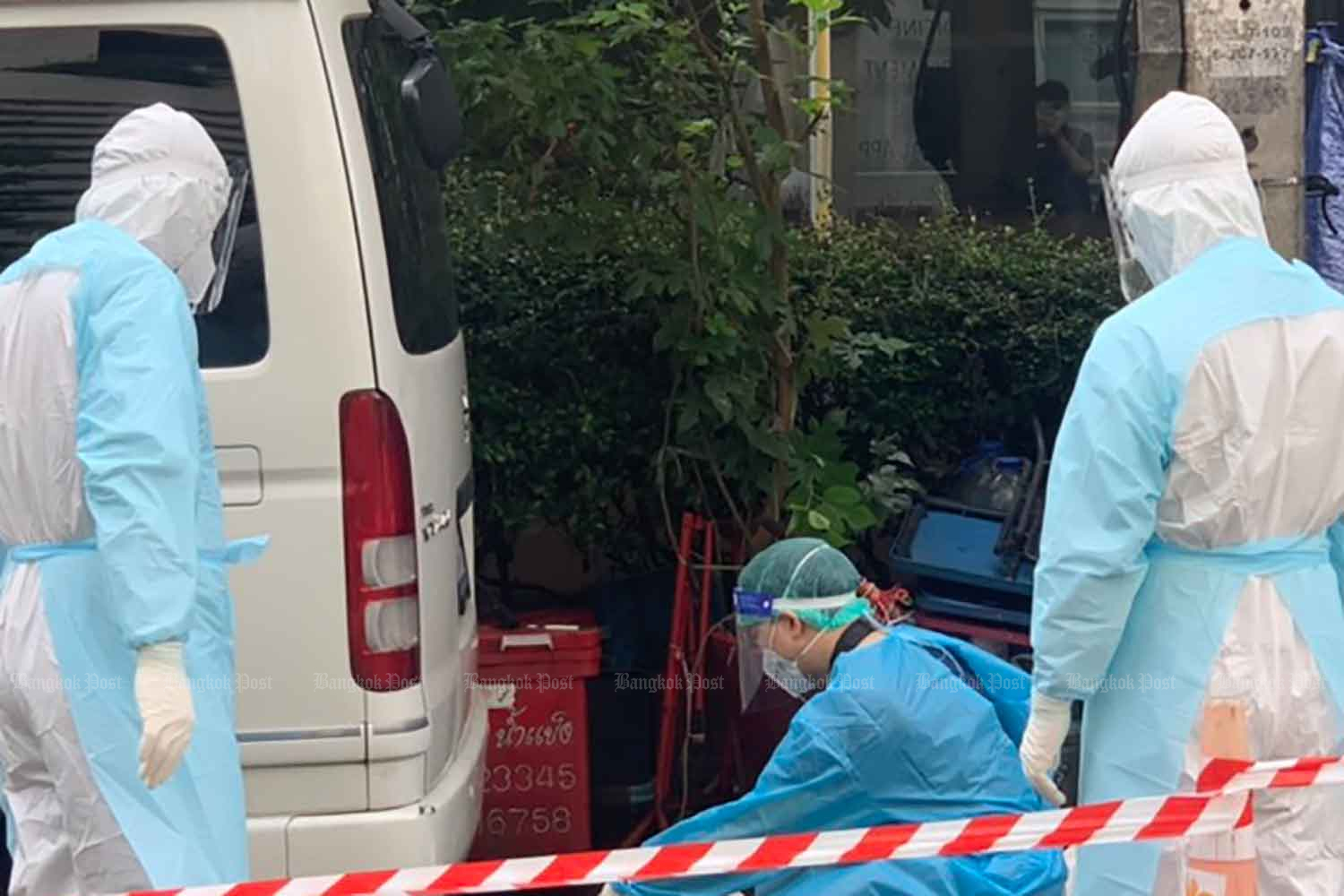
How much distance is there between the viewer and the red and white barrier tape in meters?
3.05

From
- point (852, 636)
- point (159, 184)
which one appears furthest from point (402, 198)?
point (852, 636)

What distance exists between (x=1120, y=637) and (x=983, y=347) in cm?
289

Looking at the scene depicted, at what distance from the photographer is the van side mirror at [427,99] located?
3.98 m

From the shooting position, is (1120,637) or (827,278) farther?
(827,278)

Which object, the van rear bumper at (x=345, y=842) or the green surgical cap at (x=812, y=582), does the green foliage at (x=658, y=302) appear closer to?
the green surgical cap at (x=812, y=582)

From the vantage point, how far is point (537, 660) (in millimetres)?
5059

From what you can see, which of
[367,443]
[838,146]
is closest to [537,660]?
[367,443]

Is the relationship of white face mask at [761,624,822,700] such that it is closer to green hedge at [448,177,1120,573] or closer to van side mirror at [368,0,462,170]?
van side mirror at [368,0,462,170]

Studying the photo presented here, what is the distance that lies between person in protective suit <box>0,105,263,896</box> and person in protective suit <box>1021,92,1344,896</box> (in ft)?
4.69

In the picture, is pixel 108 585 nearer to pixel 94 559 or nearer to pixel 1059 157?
pixel 94 559

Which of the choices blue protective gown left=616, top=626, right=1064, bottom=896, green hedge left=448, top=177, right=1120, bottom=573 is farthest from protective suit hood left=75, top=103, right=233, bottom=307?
green hedge left=448, top=177, right=1120, bottom=573

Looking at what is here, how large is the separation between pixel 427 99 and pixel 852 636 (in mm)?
1422

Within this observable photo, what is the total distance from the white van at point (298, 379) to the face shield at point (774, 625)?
672 mm

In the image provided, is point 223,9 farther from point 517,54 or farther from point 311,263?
point 517,54
